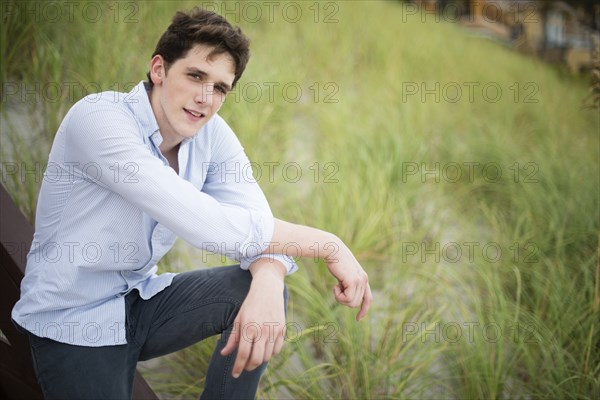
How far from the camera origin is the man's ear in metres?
1.38

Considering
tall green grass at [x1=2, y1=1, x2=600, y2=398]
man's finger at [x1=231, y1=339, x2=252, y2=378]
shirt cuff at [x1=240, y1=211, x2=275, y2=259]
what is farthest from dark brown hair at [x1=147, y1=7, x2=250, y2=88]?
tall green grass at [x1=2, y1=1, x2=600, y2=398]

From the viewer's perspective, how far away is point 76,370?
1155 mm

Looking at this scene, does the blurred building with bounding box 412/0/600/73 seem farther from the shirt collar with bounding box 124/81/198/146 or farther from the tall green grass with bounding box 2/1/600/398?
the shirt collar with bounding box 124/81/198/146

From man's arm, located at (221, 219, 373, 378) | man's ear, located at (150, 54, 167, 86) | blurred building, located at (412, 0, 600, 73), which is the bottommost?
man's arm, located at (221, 219, 373, 378)

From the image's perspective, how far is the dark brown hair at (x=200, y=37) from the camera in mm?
1316

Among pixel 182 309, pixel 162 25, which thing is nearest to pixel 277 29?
pixel 162 25

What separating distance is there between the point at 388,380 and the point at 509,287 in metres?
1.01

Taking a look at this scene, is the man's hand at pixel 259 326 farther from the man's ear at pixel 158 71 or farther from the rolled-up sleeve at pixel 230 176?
the man's ear at pixel 158 71

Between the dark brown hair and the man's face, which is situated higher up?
the dark brown hair

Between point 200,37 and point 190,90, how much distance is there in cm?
14

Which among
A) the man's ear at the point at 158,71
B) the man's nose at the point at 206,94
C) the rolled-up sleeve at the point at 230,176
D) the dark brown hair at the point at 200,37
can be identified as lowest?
the rolled-up sleeve at the point at 230,176

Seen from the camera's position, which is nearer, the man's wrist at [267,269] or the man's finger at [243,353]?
the man's finger at [243,353]

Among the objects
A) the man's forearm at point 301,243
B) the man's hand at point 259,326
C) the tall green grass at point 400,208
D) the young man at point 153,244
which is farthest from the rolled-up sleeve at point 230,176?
the tall green grass at point 400,208

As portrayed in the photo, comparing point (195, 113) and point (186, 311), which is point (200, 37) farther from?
point (186, 311)
